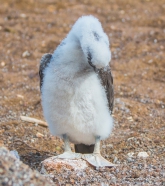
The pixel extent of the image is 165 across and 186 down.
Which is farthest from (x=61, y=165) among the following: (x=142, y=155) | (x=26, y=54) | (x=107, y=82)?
(x=26, y=54)

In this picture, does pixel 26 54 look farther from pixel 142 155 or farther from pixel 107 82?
pixel 107 82

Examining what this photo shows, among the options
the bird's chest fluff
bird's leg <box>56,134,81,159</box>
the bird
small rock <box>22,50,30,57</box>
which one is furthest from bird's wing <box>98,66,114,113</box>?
small rock <box>22,50,30,57</box>

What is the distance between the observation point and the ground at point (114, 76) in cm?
633

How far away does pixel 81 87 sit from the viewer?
204 inches

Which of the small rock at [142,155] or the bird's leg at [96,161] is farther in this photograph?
the small rock at [142,155]

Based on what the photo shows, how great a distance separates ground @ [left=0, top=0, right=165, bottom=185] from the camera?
20.8 feet

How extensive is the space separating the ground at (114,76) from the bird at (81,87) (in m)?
0.50

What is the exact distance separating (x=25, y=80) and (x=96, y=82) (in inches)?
168

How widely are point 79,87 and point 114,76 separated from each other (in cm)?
453

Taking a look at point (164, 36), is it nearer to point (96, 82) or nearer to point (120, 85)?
point (120, 85)

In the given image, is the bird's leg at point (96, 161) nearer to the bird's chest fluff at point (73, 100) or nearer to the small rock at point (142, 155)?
the bird's chest fluff at point (73, 100)

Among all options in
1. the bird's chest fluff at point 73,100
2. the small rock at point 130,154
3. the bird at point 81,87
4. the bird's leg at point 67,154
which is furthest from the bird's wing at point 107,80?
the small rock at point 130,154

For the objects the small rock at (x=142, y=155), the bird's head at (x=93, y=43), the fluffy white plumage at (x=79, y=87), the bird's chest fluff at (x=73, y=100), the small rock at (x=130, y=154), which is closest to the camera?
the bird's head at (x=93, y=43)

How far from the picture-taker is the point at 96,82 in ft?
17.4
